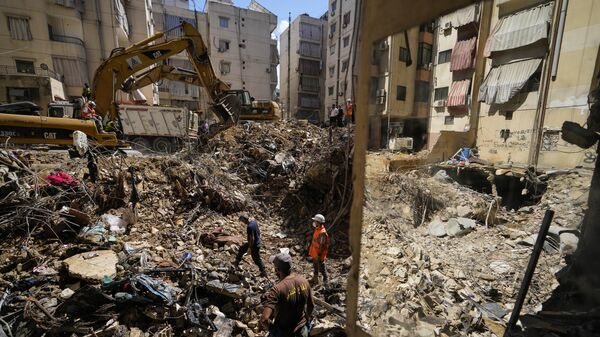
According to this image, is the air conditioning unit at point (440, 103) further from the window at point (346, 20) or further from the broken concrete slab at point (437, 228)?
the window at point (346, 20)

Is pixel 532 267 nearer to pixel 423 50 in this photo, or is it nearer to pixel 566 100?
pixel 566 100

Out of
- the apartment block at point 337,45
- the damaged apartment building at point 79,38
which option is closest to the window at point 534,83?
the damaged apartment building at point 79,38

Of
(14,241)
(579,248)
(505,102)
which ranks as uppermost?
(505,102)

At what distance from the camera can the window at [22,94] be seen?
584 inches

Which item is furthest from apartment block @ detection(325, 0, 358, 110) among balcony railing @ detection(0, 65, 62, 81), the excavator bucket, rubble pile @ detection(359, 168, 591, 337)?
balcony railing @ detection(0, 65, 62, 81)

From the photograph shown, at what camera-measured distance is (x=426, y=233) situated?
5859 mm

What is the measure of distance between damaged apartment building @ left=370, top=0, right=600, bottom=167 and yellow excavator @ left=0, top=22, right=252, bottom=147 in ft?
25.3

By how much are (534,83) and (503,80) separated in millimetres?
1146

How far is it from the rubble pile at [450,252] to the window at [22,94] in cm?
2027

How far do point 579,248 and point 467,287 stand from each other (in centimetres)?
281

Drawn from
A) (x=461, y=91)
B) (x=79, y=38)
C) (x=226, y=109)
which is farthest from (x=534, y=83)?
(x=79, y=38)

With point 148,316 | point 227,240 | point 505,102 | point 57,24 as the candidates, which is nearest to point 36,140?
point 227,240

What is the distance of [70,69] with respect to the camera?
56.1ft

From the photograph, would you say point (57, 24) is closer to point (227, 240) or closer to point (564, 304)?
point (227, 240)
